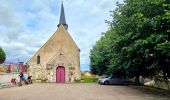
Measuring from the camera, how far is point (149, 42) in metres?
19.9

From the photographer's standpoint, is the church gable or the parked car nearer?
the parked car

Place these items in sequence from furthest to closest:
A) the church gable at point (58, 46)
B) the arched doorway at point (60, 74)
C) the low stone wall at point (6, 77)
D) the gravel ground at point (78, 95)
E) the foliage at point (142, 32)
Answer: the church gable at point (58, 46) → the arched doorway at point (60, 74) → the low stone wall at point (6, 77) → the foliage at point (142, 32) → the gravel ground at point (78, 95)

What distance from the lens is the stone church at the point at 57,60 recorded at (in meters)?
50.6

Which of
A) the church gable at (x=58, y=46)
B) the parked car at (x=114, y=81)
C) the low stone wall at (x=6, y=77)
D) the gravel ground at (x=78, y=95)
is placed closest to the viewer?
the gravel ground at (x=78, y=95)

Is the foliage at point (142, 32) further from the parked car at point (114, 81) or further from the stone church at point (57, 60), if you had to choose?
the stone church at point (57, 60)

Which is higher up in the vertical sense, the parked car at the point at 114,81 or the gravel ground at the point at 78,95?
the parked car at the point at 114,81

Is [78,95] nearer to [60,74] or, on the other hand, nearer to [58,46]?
[60,74]

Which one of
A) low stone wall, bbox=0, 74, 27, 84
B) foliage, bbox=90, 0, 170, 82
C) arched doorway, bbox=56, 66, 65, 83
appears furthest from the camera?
arched doorway, bbox=56, 66, 65, 83

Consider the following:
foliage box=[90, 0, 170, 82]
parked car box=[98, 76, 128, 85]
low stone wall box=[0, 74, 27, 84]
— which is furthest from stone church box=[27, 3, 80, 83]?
foliage box=[90, 0, 170, 82]

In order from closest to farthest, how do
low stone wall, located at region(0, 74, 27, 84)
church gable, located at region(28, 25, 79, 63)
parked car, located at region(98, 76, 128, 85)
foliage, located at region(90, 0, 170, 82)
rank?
foliage, located at region(90, 0, 170, 82) → low stone wall, located at region(0, 74, 27, 84) → parked car, located at region(98, 76, 128, 85) → church gable, located at region(28, 25, 79, 63)

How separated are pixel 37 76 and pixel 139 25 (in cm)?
3535

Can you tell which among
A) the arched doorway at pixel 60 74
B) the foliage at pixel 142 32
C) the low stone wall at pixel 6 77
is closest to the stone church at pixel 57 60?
the arched doorway at pixel 60 74

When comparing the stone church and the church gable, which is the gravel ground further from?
the church gable

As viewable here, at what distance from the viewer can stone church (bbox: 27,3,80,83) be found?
5056cm
